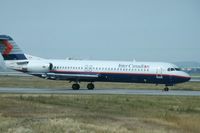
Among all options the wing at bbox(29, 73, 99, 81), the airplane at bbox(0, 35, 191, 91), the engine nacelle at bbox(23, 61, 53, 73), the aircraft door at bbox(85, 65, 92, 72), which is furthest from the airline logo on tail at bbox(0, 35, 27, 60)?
the aircraft door at bbox(85, 65, 92, 72)

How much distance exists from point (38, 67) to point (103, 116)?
29.8 meters

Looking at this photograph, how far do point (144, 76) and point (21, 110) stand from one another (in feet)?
88.9

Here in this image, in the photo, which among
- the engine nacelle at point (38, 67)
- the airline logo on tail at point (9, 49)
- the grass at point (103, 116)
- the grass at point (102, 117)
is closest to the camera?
the grass at point (102, 117)

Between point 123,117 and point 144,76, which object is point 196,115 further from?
point 144,76


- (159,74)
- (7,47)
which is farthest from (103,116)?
(7,47)

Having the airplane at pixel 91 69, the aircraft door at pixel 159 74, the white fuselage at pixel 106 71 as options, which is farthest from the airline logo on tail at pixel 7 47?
the aircraft door at pixel 159 74

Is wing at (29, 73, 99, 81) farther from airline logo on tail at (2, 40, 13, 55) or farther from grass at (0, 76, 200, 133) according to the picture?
grass at (0, 76, 200, 133)

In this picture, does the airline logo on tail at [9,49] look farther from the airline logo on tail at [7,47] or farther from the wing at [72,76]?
the wing at [72,76]

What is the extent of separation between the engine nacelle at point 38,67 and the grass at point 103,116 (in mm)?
18762

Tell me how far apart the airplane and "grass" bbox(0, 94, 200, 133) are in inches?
630

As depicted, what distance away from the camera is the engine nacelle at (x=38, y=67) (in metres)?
54.4

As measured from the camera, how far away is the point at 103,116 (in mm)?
25781

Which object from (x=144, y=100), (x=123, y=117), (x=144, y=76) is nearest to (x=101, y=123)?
(x=123, y=117)

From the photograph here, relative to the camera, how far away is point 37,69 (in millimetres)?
54500
